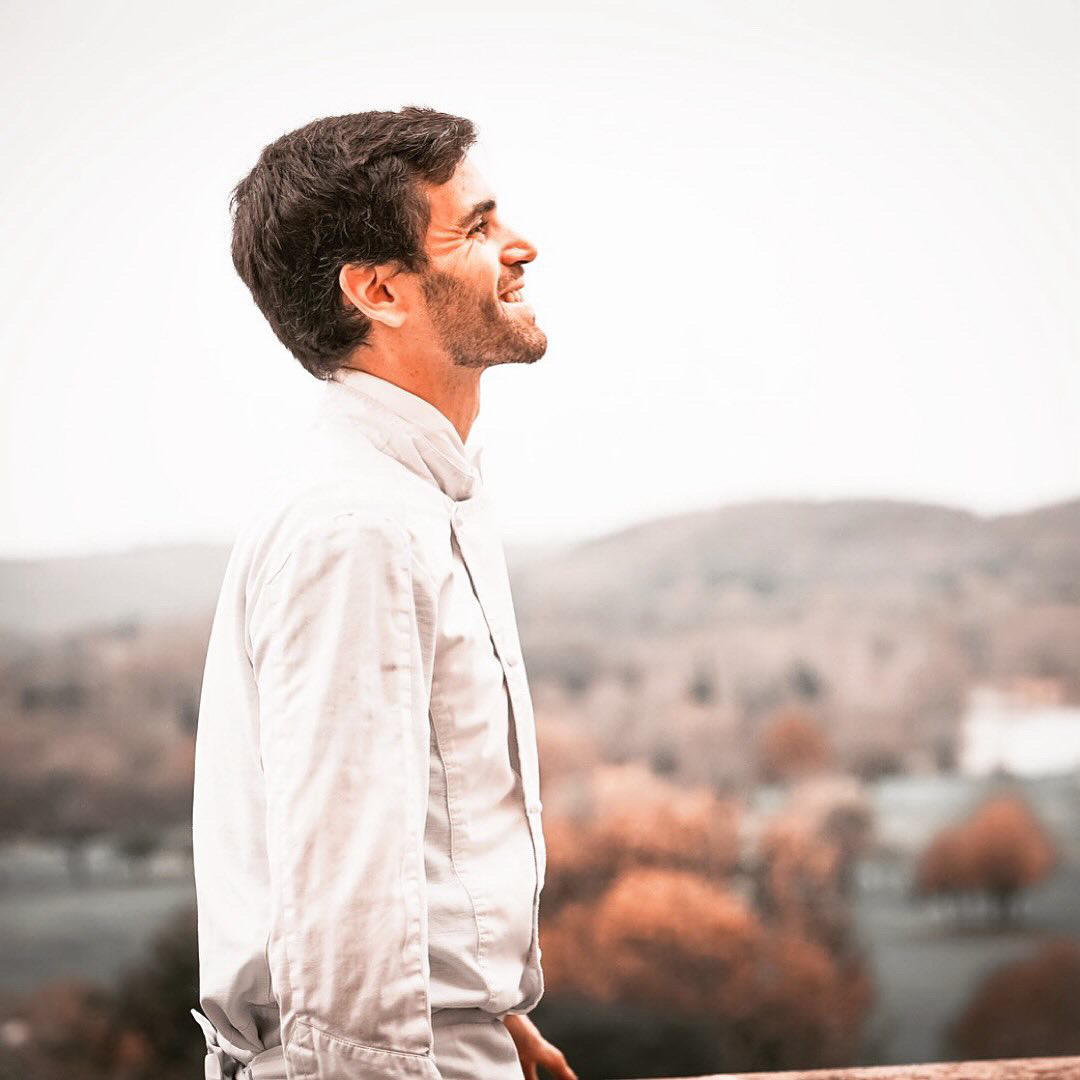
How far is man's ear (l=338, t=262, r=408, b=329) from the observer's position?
1.22 m

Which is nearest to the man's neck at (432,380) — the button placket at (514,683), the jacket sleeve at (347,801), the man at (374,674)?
the man at (374,674)

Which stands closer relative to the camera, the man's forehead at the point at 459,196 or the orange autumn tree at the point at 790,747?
the man's forehead at the point at 459,196

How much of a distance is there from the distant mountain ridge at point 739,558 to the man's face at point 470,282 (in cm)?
197

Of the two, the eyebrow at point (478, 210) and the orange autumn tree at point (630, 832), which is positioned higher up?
the eyebrow at point (478, 210)

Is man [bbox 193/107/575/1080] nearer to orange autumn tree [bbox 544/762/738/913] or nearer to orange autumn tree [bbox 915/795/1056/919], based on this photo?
orange autumn tree [bbox 544/762/738/913]

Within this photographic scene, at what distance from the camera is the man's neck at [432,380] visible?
122 centimetres

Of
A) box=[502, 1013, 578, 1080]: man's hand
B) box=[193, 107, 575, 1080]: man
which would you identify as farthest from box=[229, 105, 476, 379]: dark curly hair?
box=[502, 1013, 578, 1080]: man's hand

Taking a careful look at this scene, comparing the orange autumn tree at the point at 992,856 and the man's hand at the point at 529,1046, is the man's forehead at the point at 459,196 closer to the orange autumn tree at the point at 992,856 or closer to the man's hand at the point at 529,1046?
the man's hand at the point at 529,1046

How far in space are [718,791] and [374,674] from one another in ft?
7.53

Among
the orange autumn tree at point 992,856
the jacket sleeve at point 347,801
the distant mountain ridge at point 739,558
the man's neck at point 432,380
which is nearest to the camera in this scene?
the jacket sleeve at point 347,801

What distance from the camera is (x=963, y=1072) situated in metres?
1.45

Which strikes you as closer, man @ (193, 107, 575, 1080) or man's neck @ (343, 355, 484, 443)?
man @ (193, 107, 575, 1080)

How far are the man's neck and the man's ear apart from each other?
0.04 metres

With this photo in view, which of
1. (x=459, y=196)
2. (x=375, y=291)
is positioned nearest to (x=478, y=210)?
(x=459, y=196)
